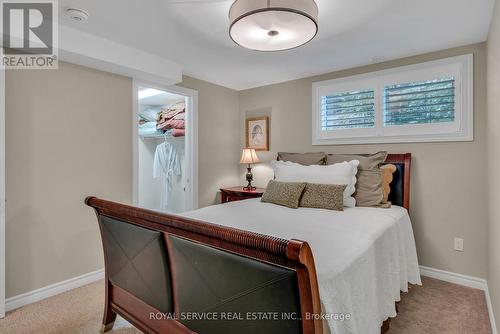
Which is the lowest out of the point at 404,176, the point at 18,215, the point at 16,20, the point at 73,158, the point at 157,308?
the point at 157,308

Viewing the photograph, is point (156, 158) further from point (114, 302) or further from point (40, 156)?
point (114, 302)

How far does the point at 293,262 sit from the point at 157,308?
105 centimetres

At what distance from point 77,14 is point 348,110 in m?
2.84

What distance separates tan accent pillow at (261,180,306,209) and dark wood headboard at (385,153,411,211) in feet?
3.33

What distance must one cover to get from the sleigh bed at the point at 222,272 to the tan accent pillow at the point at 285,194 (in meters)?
0.45

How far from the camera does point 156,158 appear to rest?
477 centimetres

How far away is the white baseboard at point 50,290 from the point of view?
7.33 ft

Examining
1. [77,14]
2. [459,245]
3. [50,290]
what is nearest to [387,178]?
[459,245]

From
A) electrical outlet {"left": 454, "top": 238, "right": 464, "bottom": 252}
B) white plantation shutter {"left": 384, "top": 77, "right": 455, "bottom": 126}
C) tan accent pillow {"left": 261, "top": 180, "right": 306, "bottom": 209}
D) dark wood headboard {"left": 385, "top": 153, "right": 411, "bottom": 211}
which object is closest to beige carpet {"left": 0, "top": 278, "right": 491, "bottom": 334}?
electrical outlet {"left": 454, "top": 238, "right": 464, "bottom": 252}

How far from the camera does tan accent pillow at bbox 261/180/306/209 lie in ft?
8.50

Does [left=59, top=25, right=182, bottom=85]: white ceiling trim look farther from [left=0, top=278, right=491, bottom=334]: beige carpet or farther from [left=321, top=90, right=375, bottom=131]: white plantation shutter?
[left=0, top=278, right=491, bottom=334]: beige carpet

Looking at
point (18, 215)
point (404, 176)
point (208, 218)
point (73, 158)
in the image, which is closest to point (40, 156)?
point (73, 158)

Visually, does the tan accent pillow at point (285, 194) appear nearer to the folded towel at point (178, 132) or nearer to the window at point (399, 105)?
the window at point (399, 105)

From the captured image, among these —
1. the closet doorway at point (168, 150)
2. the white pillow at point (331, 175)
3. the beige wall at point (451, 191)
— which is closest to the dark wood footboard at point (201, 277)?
the white pillow at point (331, 175)
